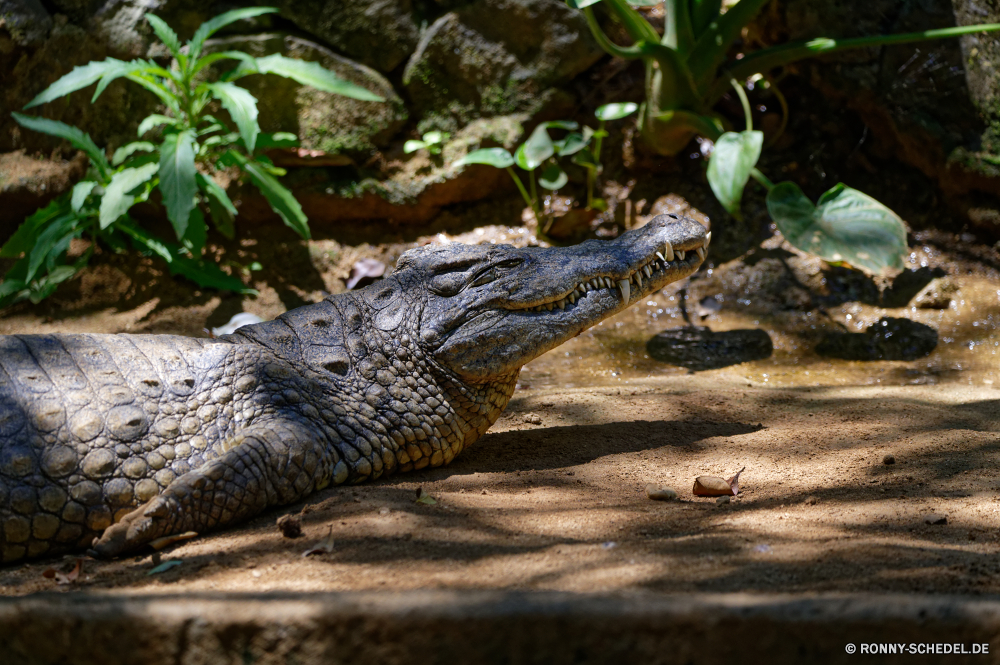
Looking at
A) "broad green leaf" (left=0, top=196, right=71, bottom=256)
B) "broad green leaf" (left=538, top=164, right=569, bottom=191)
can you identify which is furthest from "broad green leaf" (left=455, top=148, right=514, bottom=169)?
"broad green leaf" (left=0, top=196, right=71, bottom=256)

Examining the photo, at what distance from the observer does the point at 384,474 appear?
10.9 feet

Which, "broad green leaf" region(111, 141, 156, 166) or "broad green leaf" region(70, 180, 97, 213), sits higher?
"broad green leaf" region(111, 141, 156, 166)

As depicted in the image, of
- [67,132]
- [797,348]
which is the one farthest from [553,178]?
[67,132]

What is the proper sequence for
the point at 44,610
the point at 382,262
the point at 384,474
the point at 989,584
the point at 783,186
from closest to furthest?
the point at 44,610
the point at 989,584
the point at 384,474
the point at 783,186
the point at 382,262

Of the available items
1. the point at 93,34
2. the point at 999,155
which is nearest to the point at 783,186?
the point at 999,155

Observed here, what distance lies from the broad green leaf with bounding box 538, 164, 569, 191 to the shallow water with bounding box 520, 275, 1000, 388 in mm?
1174

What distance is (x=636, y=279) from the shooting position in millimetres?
3723

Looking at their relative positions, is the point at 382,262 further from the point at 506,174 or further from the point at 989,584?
the point at 989,584

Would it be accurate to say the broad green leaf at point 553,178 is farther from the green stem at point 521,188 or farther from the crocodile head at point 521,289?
the crocodile head at point 521,289

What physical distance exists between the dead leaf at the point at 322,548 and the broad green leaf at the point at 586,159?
439cm

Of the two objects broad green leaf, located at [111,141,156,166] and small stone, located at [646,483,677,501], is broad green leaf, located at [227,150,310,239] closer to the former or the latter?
broad green leaf, located at [111,141,156,166]

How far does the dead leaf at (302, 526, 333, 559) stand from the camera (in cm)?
233

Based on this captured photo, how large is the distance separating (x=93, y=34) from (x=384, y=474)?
5.18 m

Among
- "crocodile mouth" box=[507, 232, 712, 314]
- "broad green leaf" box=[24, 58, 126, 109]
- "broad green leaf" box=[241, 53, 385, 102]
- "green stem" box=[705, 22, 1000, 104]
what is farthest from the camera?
"broad green leaf" box=[241, 53, 385, 102]
